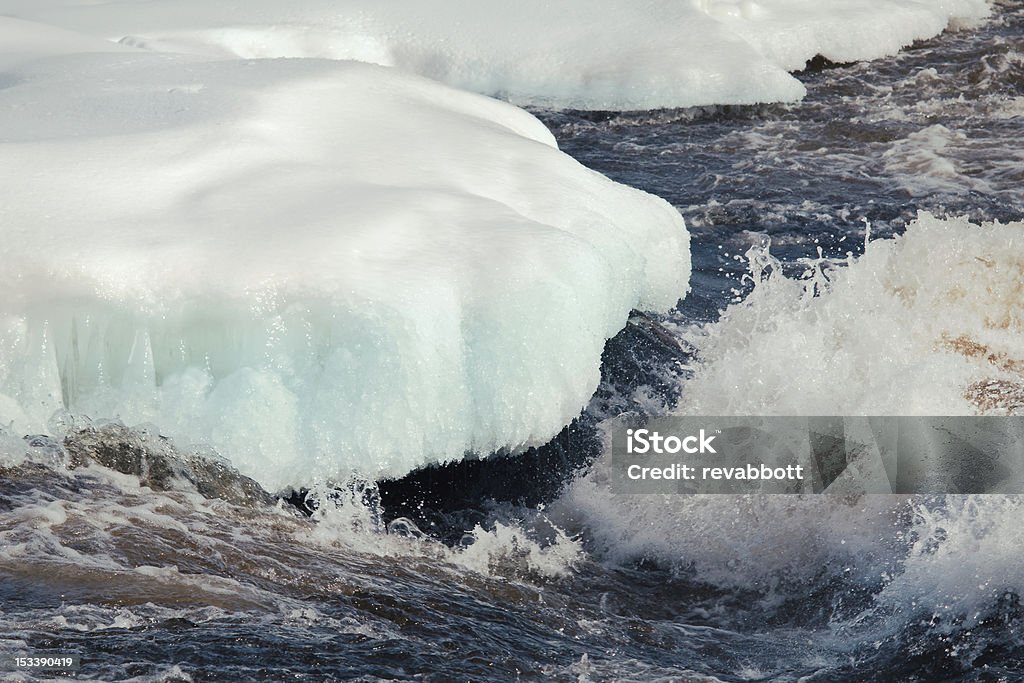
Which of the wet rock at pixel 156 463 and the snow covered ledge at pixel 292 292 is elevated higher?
the snow covered ledge at pixel 292 292

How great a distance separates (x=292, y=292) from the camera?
14.4ft

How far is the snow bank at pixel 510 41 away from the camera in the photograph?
859cm

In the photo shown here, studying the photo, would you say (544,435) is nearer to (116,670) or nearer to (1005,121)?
(116,670)

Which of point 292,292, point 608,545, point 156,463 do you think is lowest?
point 608,545

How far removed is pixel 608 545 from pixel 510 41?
5.31 meters

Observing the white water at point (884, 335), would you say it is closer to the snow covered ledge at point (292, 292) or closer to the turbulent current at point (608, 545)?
the turbulent current at point (608, 545)

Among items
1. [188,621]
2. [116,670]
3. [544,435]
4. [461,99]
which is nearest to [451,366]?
[544,435]

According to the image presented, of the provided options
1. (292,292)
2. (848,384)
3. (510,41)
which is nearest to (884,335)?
(848,384)

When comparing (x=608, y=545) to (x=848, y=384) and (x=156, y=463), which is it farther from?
(x=156, y=463)

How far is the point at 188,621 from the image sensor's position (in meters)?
3.67

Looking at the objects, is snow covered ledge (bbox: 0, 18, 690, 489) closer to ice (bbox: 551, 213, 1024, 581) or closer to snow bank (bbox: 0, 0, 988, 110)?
ice (bbox: 551, 213, 1024, 581)

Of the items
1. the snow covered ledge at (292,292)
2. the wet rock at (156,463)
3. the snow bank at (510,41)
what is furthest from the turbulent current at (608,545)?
the snow bank at (510,41)

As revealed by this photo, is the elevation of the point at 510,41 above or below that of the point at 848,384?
above

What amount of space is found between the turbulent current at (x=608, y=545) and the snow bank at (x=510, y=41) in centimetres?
292
